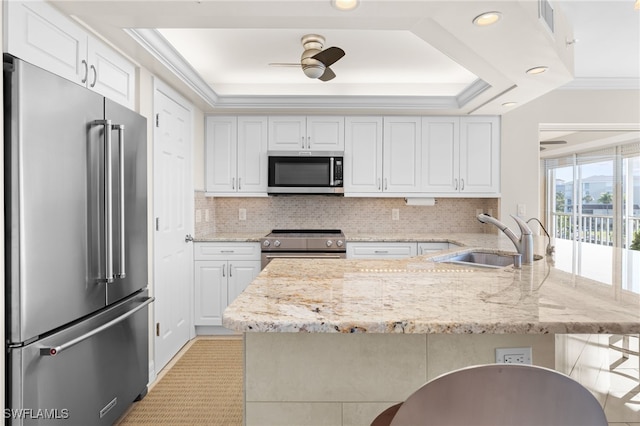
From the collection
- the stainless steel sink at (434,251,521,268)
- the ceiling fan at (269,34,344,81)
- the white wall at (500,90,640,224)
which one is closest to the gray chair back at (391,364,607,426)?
the stainless steel sink at (434,251,521,268)

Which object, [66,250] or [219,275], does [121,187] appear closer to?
[66,250]

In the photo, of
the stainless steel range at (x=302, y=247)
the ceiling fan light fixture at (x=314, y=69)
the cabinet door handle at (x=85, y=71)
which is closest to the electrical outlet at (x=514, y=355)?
the ceiling fan light fixture at (x=314, y=69)

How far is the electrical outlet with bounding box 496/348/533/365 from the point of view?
112cm

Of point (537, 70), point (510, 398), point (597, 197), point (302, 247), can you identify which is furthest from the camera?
point (597, 197)

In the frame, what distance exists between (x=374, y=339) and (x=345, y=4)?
1.49 meters

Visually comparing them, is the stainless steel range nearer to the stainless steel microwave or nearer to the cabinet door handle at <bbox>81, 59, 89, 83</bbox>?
the stainless steel microwave

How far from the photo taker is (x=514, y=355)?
44.3 inches

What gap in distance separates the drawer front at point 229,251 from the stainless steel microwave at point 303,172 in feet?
2.10

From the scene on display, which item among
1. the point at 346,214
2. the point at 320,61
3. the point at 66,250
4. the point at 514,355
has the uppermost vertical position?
the point at 320,61

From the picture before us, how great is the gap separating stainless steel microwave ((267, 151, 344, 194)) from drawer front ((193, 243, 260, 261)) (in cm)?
64

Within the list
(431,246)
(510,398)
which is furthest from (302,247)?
(510,398)

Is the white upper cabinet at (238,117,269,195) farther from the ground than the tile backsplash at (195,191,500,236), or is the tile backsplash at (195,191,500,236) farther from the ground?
the white upper cabinet at (238,117,269,195)

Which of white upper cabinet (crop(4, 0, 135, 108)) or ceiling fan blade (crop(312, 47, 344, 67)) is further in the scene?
ceiling fan blade (crop(312, 47, 344, 67))

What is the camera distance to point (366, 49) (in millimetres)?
3057
